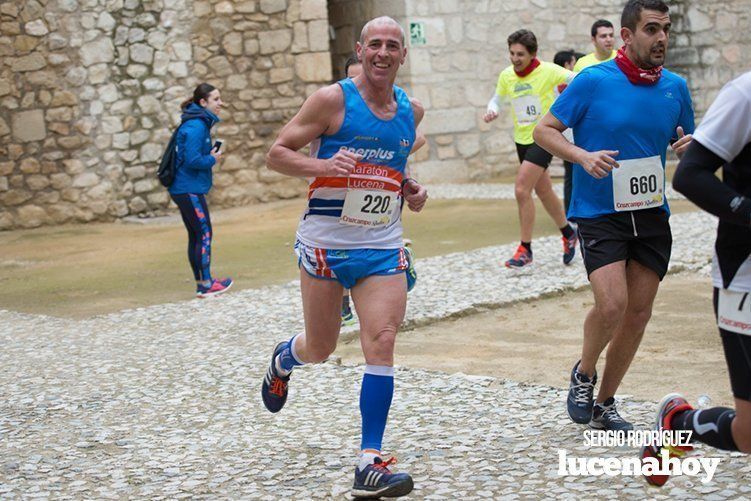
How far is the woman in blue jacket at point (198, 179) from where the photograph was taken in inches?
359

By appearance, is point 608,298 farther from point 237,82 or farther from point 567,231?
point 237,82

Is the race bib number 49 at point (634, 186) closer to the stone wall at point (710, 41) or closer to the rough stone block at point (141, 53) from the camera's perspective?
the rough stone block at point (141, 53)

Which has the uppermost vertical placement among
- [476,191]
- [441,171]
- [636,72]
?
[636,72]

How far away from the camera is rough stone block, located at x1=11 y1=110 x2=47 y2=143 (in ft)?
47.0

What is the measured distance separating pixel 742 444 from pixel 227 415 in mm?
2748

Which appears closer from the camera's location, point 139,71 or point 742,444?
point 742,444

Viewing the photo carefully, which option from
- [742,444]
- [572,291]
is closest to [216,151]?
[572,291]

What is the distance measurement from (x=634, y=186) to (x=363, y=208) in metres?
1.11

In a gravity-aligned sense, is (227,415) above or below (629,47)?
below

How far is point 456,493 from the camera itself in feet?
13.6

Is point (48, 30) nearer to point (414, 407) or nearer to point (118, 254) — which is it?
point (118, 254)

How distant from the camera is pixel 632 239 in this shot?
15.6 feet

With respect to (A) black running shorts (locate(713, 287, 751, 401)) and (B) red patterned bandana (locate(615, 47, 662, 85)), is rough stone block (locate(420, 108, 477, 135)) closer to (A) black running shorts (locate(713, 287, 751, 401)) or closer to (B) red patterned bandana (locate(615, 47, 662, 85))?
(B) red patterned bandana (locate(615, 47, 662, 85))

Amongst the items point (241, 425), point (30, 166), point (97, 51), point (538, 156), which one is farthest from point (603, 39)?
point (30, 166)
